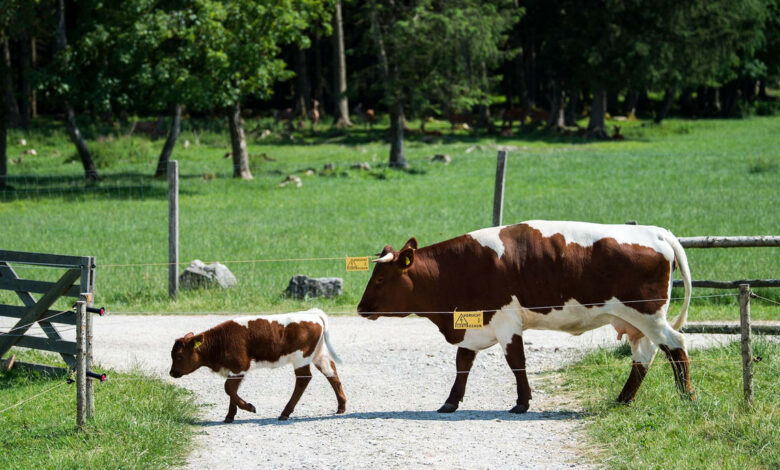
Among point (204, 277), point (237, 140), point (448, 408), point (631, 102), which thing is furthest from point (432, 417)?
point (631, 102)

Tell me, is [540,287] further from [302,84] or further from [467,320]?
[302,84]

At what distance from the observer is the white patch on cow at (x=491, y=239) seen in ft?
29.2

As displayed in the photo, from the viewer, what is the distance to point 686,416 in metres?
8.03

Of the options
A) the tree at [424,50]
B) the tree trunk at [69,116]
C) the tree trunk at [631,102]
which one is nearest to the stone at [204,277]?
the tree trunk at [69,116]

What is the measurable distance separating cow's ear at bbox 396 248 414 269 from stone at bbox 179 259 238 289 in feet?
20.9

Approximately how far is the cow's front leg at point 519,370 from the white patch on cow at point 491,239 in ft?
2.67

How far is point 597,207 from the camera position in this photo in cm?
2230

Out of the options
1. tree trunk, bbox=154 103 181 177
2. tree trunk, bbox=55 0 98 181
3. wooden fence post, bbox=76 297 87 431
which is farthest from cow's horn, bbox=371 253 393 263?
tree trunk, bbox=154 103 181 177

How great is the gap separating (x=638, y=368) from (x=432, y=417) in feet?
6.21

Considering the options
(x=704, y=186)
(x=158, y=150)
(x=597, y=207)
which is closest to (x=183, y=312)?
(x=597, y=207)

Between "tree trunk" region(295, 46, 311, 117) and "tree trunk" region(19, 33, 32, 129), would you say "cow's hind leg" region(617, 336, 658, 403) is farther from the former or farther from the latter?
"tree trunk" region(295, 46, 311, 117)

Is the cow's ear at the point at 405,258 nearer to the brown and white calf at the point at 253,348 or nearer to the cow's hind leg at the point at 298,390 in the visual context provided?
the brown and white calf at the point at 253,348

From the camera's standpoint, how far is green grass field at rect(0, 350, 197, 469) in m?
7.23

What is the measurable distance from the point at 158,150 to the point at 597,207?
798 inches
